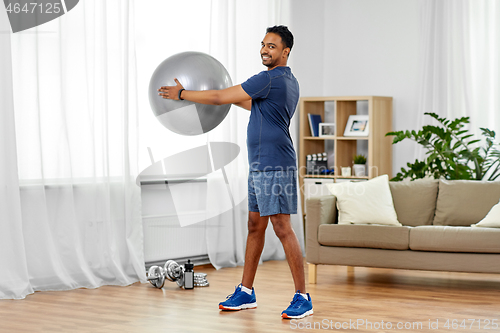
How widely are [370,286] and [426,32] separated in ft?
8.75

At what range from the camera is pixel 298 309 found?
10.2ft

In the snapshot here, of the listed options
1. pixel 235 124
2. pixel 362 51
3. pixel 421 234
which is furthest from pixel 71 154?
pixel 362 51

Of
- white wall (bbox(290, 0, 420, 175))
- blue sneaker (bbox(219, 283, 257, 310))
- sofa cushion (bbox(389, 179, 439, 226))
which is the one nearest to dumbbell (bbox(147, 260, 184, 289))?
blue sneaker (bbox(219, 283, 257, 310))

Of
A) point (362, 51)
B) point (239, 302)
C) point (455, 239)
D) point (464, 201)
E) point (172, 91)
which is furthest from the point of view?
point (362, 51)

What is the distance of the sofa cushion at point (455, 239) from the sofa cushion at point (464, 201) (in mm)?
395

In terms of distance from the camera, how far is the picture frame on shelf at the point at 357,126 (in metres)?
5.77

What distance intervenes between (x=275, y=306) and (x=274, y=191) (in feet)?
2.35

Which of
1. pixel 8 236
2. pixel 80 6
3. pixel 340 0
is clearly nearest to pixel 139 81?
pixel 80 6

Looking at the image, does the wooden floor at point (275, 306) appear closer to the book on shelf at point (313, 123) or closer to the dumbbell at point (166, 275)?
the dumbbell at point (166, 275)

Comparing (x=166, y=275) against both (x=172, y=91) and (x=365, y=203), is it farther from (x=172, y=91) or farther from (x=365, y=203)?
(x=172, y=91)

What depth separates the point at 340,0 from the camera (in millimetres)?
6297

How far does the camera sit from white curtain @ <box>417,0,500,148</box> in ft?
17.5

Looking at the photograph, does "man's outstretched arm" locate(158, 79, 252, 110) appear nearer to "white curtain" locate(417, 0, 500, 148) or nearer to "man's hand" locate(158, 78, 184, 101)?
"man's hand" locate(158, 78, 184, 101)
